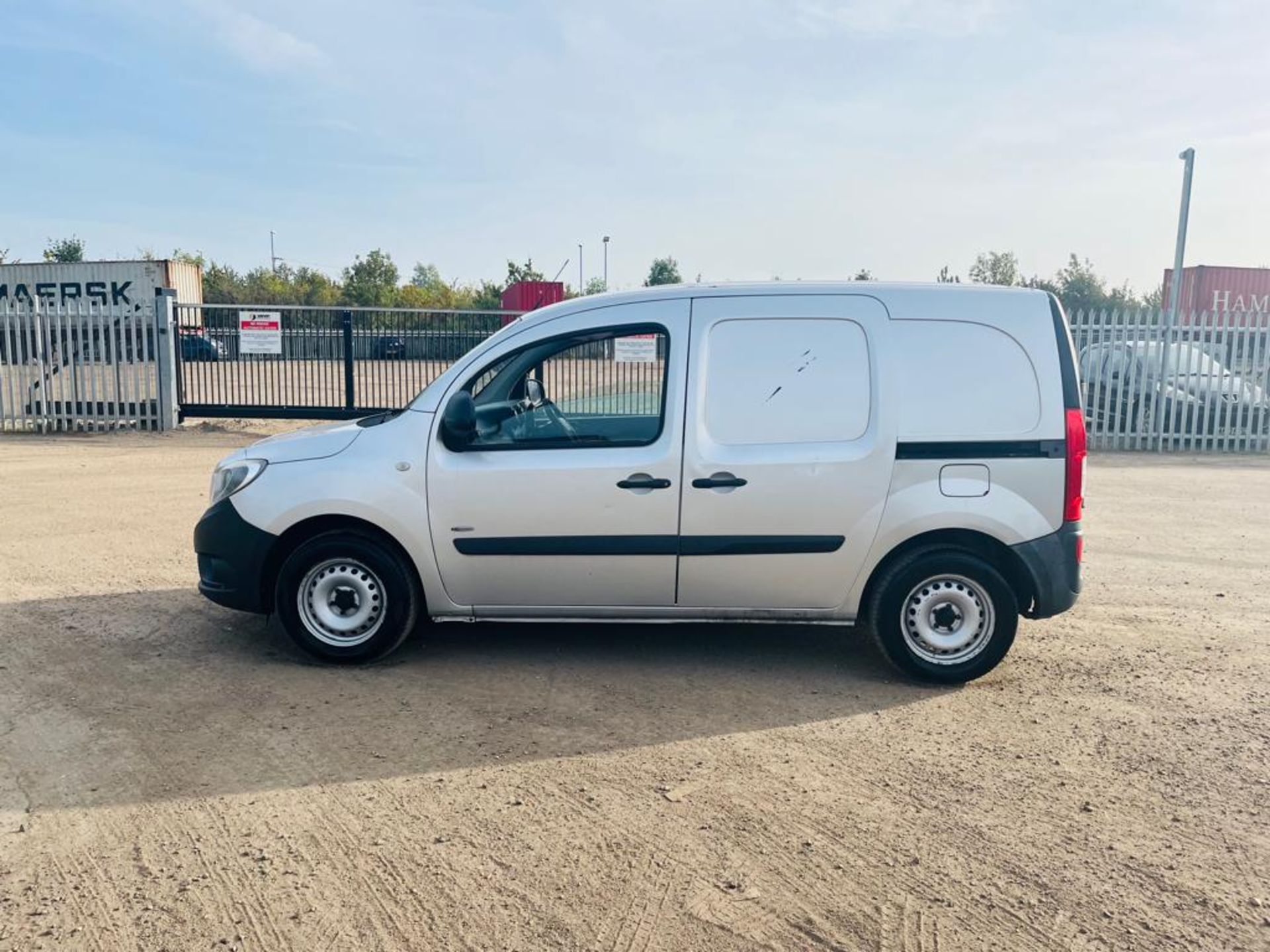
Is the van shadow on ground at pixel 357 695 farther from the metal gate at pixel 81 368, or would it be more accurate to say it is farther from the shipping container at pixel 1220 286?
the shipping container at pixel 1220 286

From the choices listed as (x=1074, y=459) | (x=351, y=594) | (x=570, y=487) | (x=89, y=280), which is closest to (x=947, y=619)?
(x=1074, y=459)

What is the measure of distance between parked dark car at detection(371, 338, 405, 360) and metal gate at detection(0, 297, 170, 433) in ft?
10.7

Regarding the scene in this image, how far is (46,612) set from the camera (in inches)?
247

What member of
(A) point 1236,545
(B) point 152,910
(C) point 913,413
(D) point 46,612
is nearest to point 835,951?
(B) point 152,910

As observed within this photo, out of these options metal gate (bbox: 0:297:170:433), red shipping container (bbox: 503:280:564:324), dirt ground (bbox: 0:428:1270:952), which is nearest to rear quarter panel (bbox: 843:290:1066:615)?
dirt ground (bbox: 0:428:1270:952)

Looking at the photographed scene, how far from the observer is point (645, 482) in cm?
506

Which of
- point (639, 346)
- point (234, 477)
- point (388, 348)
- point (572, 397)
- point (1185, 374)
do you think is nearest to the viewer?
point (639, 346)

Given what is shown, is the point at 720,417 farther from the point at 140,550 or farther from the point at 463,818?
the point at 140,550

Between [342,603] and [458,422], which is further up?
[458,422]

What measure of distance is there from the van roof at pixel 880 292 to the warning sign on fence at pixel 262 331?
39.3ft

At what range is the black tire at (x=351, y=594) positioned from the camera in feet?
17.3

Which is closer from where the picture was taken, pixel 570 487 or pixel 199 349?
pixel 570 487

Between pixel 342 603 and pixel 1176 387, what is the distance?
1451 cm

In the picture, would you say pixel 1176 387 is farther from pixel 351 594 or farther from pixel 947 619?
pixel 351 594
